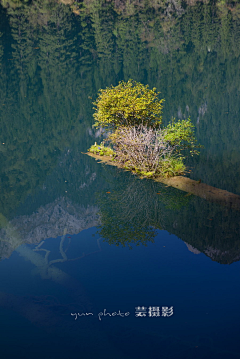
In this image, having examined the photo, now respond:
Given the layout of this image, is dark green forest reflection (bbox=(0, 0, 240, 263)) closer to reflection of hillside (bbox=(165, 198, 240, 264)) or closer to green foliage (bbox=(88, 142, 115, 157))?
reflection of hillside (bbox=(165, 198, 240, 264))

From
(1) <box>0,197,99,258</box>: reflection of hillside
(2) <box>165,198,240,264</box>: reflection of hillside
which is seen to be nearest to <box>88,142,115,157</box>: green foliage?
(1) <box>0,197,99,258</box>: reflection of hillside

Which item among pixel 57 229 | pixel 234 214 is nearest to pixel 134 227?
pixel 57 229

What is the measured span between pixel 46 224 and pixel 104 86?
32.0 m

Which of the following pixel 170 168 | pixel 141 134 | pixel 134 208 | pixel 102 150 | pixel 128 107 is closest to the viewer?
pixel 134 208

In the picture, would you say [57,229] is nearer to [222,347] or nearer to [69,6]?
[222,347]

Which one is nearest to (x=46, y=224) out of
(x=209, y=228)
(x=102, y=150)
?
(x=209, y=228)

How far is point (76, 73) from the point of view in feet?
152

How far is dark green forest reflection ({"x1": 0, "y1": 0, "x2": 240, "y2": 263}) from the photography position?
42.0ft

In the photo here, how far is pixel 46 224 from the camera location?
1173 cm

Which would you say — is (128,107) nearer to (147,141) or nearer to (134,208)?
(147,141)

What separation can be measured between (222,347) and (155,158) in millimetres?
8805

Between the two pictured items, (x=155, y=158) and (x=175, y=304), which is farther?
(x=155, y=158)

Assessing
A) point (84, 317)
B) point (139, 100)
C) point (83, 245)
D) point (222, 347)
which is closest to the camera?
point (222, 347)

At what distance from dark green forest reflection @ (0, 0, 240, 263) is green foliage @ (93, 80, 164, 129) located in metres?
2.31
